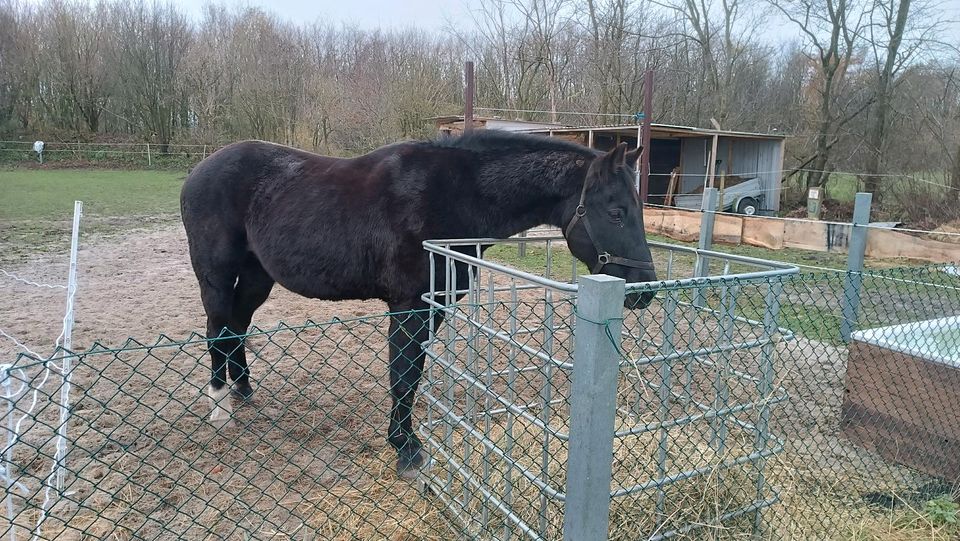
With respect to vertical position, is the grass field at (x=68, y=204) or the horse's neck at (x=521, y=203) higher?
the horse's neck at (x=521, y=203)

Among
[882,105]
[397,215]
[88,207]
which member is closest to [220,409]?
[397,215]

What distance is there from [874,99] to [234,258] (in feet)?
60.7

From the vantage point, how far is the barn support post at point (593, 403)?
172 cm

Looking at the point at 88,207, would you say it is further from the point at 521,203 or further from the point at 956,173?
the point at 956,173

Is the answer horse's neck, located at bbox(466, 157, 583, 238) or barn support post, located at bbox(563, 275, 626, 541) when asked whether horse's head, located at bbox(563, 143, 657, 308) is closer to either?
horse's neck, located at bbox(466, 157, 583, 238)

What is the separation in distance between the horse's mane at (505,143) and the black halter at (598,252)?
0.40 m

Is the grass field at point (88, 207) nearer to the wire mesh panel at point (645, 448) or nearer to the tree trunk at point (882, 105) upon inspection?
the wire mesh panel at point (645, 448)

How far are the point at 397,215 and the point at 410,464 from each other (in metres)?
1.41

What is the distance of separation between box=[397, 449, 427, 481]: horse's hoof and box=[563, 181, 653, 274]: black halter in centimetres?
140

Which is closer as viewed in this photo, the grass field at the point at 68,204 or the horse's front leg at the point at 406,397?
the horse's front leg at the point at 406,397

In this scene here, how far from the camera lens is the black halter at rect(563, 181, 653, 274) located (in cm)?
300

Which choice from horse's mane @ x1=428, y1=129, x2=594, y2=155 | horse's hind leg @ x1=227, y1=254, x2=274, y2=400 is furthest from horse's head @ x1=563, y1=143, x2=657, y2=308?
horse's hind leg @ x1=227, y1=254, x2=274, y2=400

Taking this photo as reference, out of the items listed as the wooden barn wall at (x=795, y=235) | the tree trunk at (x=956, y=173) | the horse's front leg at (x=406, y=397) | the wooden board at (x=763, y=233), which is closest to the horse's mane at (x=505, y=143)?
the horse's front leg at (x=406, y=397)

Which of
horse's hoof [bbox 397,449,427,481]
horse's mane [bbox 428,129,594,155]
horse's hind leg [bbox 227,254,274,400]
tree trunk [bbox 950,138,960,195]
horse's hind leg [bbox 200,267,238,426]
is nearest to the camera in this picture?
horse's hoof [bbox 397,449,427,481]
